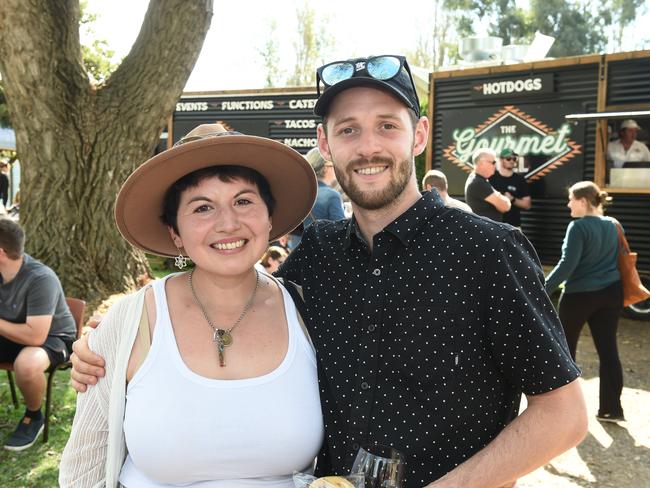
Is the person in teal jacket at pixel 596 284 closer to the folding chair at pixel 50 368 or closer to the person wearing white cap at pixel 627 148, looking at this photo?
the person wearing white cap at pixel 627 148

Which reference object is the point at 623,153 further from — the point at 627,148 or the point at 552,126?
the point at 552,126

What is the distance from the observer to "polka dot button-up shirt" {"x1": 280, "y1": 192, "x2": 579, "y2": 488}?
5.47ft

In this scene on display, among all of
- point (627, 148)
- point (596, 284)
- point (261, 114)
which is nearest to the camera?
point (596, 284)

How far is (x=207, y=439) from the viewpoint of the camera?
6.24 ft

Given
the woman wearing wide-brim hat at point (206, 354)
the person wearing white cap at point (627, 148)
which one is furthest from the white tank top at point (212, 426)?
the person wearing white cap at point (627, 148)

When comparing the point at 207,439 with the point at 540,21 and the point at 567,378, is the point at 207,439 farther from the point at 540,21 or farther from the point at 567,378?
the point at 540,21

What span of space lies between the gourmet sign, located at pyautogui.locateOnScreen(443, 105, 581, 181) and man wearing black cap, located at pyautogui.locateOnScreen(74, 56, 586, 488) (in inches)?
315

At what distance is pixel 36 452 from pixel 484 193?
5.77 metres

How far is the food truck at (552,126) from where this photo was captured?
8781 millimetres

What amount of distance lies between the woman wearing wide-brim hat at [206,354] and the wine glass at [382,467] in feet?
1.10

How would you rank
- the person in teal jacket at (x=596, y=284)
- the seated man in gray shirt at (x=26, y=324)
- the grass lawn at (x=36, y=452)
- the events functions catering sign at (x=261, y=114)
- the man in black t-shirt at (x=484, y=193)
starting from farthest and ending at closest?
the events functions catering sign at (x=261, y=114) → the man in black t-shirt at (x=484, y=193) → the person in teal jacket at (x=596, y=284) → the seated man in gray shirt at (x=26, y=324) → the grass lawn at (x=36, y=452)

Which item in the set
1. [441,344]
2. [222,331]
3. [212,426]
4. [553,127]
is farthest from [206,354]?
[553,127]

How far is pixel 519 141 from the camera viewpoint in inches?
385

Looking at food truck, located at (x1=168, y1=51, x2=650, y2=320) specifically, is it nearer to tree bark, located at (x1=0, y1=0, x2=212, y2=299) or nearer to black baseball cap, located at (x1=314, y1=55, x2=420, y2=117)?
tree bark, located at (x1=0, y1=0, x2=212, y2=299)
